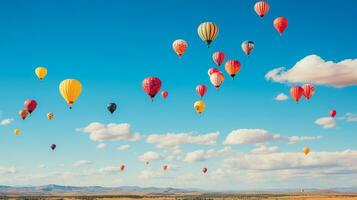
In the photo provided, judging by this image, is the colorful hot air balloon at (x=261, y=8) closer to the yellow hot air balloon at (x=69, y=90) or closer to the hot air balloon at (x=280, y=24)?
the hot air balloon at (x=280, y=24)

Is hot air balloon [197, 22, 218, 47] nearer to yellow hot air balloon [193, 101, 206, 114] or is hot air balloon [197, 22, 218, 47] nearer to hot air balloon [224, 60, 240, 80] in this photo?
hot air balloon [224, 60, 240, 80]

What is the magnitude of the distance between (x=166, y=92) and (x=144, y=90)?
19.8 metres

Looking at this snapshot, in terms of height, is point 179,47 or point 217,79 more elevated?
point 179,47

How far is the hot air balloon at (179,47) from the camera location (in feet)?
192

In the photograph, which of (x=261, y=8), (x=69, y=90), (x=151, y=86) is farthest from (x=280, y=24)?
(x=69, y=90)

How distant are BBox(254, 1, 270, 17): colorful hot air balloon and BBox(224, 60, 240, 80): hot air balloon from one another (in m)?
6.60

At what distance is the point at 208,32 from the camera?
53.8 metres

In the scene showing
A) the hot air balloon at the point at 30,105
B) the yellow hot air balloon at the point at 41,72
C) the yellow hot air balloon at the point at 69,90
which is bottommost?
the yellow hot air balloon at the point at 69,90

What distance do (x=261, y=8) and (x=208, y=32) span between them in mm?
6696

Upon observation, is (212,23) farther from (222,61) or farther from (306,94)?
(306,94)

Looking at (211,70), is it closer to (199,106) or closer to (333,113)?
(199,106)

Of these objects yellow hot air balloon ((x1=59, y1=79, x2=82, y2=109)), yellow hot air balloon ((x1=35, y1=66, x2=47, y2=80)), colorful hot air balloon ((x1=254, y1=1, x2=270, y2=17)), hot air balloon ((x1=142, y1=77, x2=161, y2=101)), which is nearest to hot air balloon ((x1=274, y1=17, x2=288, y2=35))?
colorful hot air balloon ((x1=254, y1=1, x2=270, y2=17))

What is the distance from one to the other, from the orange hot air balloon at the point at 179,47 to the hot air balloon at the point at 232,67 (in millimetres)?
5961

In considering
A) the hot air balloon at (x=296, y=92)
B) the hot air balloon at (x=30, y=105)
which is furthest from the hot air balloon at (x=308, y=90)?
the hot air balloon at (x=30, y=105)
